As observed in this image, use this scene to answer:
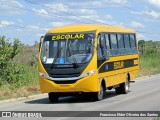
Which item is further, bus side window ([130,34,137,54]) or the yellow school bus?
bus side window ([130,34,137,54])

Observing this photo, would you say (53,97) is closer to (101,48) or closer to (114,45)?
(101,48)

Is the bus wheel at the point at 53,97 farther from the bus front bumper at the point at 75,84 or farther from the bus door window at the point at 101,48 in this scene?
the bus door window at the point at 101,48

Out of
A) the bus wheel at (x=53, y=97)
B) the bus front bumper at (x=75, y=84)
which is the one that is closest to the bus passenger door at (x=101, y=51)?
the bus front bumper at (x=75, y=84)

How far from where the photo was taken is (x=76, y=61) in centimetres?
1848

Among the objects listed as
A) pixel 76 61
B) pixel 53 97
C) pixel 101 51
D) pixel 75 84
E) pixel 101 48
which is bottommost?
pixel 53 97

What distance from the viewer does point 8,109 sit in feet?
55.5

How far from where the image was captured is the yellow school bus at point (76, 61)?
18375mm

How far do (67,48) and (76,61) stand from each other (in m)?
0.75

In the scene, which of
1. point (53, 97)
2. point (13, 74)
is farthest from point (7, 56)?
point (53, 97)

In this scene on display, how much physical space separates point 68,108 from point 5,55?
26.6 feet

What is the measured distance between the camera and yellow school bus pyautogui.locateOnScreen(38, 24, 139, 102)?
18375 mm

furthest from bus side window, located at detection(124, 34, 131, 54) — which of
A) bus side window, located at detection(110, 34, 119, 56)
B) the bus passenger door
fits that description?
the bus passenger door

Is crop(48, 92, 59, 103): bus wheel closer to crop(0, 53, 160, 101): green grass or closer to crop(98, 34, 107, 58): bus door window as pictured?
crop(0, 53, 160, 101): green grass

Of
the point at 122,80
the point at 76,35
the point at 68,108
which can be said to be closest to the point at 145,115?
the point at 68,108
